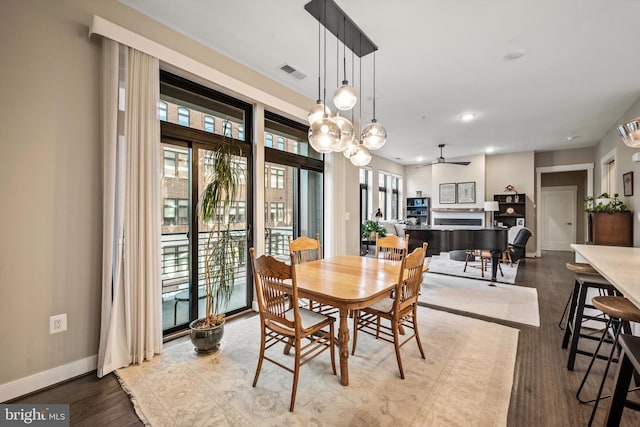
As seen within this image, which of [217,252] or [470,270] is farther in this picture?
[470,270]

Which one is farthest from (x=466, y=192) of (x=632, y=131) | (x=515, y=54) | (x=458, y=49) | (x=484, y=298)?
(x=632, y=131)

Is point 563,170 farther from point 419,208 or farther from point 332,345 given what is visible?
point 332,345

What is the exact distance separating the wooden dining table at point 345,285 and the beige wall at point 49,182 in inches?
67.1

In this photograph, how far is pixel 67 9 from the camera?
2.02 m

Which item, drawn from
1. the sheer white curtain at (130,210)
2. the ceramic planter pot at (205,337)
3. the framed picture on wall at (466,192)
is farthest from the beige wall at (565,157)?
the sheer white curtain at (130,210)

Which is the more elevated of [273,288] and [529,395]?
[273,288]

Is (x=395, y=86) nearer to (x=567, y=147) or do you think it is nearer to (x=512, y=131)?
(x=512, y=131)

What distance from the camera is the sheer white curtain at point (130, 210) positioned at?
2107 millimetres

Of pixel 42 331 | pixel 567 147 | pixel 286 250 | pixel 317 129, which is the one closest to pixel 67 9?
pixel 317 129

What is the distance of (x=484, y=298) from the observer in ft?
12.8

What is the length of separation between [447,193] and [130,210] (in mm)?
8370

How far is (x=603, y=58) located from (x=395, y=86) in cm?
220

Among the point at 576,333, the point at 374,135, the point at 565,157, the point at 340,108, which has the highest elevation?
the point at 565,157

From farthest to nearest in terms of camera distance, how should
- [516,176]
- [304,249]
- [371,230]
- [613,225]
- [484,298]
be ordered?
1. [516,176]
2. [371,230]
3. [613,225]
4. [484,298]
5. [304,249]
